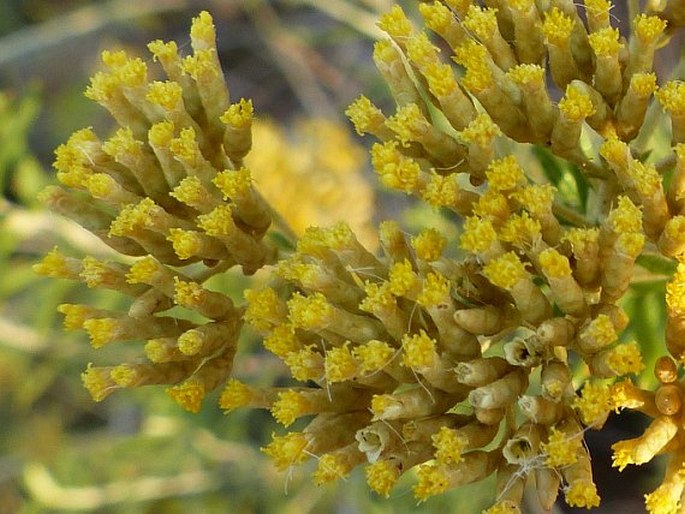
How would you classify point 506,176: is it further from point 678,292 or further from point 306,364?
point 306,364

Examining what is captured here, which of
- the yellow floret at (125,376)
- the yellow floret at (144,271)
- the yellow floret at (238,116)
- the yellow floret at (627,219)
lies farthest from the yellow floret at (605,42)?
the yellow floret at (125,376)

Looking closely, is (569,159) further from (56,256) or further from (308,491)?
(308,491)

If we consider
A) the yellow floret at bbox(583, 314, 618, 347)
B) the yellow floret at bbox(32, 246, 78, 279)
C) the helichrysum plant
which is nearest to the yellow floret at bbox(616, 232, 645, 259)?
the helichrysum plant

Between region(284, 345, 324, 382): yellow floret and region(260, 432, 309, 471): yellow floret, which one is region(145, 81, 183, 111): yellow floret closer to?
region(284, 345, 324, 382): yellow floret

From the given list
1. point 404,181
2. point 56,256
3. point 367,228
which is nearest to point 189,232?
point 56,256

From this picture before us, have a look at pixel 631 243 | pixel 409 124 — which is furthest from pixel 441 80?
pixel 631 243
